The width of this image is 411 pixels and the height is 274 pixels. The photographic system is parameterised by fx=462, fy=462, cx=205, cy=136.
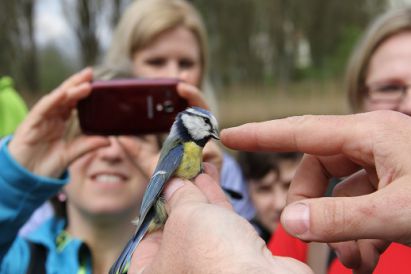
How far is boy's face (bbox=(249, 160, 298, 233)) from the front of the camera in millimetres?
2549

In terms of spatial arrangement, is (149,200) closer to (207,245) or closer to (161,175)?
(161,175)

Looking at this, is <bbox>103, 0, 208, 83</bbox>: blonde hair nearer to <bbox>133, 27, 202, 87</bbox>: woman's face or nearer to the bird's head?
<bbox>133, 27, 202, 87</bbox>: woman's face

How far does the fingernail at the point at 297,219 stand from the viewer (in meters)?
0.74

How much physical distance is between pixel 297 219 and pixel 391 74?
4.16 ft

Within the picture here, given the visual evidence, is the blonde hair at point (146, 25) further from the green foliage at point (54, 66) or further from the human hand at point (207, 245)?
the green foliage at point (54, 66)

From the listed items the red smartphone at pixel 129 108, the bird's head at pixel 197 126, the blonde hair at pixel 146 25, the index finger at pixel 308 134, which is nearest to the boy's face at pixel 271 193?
the blonde hair at pixel 146 25

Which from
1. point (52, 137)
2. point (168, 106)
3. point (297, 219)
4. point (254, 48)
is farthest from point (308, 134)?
point (254, 48)

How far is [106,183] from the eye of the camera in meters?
1.85

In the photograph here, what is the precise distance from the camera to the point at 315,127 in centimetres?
87

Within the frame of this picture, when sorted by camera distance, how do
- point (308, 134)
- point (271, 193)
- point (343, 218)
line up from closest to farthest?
point (343, 218) < point (308, 134) < point (271, 193)

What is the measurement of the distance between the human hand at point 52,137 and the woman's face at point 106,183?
105 mm

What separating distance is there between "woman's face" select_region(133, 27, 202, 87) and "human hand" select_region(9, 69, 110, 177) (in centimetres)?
60

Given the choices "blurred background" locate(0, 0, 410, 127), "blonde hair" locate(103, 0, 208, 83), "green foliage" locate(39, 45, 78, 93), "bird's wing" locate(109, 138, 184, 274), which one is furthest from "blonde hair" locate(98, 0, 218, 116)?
"green foliage" locate(39, 45, 78, 93)

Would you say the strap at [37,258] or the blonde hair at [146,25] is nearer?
the strap at [37,258]
